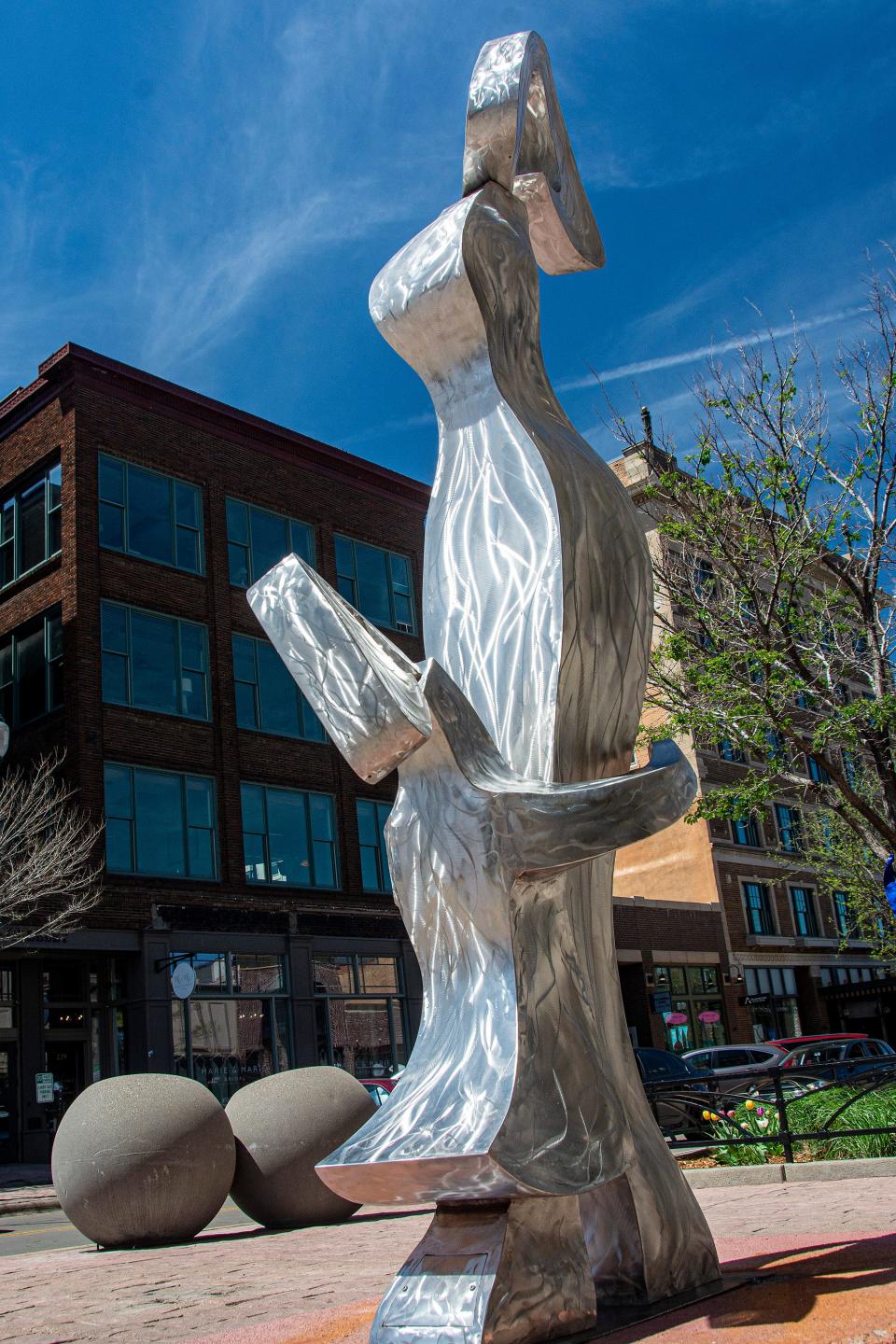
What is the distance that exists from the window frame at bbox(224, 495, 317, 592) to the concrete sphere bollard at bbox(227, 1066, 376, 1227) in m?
17.3

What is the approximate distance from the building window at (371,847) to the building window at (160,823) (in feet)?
13.7

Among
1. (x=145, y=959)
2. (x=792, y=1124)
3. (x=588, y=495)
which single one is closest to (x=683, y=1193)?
(x=588, y=495)

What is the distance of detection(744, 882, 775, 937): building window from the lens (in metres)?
38.1

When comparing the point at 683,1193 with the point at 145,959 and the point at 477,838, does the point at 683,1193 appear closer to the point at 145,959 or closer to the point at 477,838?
the point at 477,838

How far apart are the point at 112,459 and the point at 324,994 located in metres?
11.7

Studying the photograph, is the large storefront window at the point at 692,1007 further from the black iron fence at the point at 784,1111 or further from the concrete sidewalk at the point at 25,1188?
the black iron fence at the point at 784,1111

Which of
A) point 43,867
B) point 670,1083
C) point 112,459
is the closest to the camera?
point 670,1083

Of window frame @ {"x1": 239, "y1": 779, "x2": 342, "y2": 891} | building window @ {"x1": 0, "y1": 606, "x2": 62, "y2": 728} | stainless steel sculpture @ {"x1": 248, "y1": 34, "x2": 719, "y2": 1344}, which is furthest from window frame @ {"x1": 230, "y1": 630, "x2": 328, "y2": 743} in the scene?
stainless steel sculpture @ {"x1": 248, "y1": 34, "x2": 719, "y2": 1344}

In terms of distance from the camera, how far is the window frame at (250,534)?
28.0 m

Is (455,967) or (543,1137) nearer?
(543,1137)

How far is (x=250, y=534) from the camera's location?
28.7 metres

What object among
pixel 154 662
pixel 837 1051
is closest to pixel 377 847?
pixel 154 662

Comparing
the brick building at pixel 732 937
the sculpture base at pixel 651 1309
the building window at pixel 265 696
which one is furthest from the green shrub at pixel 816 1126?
the brick building at pixel 732 937

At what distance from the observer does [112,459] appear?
26.2m
